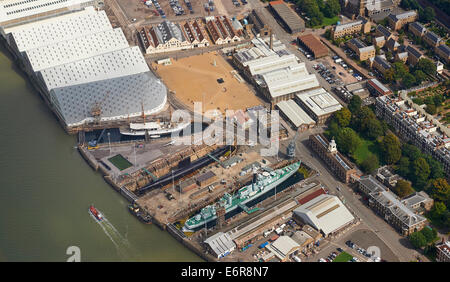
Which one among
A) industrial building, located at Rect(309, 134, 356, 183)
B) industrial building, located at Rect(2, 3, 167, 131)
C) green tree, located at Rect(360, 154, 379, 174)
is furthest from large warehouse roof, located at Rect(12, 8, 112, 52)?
green tree, located at Rect(360, 154, 379, 174)

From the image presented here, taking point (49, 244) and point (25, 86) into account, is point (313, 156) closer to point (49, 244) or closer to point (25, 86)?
point (49, 244)

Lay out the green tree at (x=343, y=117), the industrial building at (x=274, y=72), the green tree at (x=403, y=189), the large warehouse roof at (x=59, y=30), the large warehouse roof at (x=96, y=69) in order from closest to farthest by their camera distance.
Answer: the green tree at (x=403, y=189)
the green tree at (x=343, y=117)
the large warehouse roof at (x=96, y=69)
the industrial building at (x=274, y=72)
the large warehouse roof at (x=59, y=30)

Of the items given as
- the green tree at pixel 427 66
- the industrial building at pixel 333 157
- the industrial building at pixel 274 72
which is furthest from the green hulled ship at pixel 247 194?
the green tree at pixel 427 66

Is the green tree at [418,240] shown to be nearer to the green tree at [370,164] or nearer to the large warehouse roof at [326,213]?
the large warehouse roof at [326,213]

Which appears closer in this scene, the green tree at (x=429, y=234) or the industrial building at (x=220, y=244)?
the industrial building at (x=220, y=244)

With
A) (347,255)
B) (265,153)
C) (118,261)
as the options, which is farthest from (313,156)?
(118,261)

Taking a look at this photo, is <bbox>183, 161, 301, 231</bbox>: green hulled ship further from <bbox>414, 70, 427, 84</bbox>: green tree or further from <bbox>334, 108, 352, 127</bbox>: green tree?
<bbox>414, 70, 427, 84</bbox>: green tree

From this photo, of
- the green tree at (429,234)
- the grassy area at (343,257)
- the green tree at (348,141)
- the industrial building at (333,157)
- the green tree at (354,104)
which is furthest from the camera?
the green tree at (354,104)

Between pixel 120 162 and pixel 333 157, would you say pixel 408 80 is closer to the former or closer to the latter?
pixel 333 157
